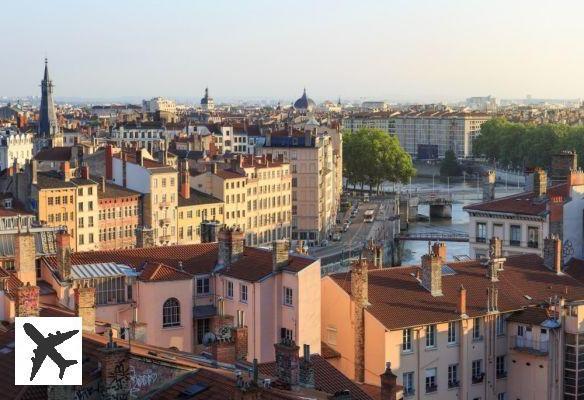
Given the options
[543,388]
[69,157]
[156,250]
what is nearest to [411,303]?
[543,388]

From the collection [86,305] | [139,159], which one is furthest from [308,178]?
[86,305]

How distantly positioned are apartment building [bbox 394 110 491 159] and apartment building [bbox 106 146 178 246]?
77.4 metres

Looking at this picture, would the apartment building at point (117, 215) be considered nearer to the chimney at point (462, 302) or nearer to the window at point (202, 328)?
the window at point (202, 328)

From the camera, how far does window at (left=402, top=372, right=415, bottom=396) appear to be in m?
18.8

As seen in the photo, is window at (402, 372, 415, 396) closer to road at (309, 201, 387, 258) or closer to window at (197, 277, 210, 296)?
window at (197, 277, 210, 296)

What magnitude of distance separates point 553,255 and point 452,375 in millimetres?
3873

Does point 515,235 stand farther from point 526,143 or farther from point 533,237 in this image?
point 526,143

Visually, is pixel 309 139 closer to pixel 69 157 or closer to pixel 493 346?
pixel 69 157

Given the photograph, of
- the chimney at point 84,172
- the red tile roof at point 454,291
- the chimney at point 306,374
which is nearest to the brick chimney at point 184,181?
the chimney at point 84,172

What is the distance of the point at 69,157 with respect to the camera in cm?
5056

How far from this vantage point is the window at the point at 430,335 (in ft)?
62.6

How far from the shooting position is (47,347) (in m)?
9.39

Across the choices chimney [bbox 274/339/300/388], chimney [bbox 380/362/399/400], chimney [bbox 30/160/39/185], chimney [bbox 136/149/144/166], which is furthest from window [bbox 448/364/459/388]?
chimney [bbox 136/149/144/166]

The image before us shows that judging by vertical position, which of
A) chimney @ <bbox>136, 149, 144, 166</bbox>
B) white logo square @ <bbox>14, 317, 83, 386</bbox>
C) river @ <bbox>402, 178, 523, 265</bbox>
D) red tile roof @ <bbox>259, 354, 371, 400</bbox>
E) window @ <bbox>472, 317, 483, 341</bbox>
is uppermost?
white logo square @ <bbox>14, 317, 83, 386</bbox>
